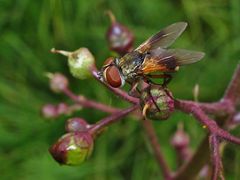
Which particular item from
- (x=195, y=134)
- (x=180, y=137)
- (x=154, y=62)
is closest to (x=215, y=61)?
(x=195, y=134)

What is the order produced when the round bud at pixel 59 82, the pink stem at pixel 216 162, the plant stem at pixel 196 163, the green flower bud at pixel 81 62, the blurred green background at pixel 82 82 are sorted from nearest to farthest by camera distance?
the pink stem at pixel 216 162, the green flower bud at pixel 81 62, the plant stem at pixel 196 163, the round bud at pixel 59 82, the blurred green background at pixel 82 82

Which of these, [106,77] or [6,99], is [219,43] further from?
[106,77]

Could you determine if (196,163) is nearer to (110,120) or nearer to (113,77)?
(110,120)

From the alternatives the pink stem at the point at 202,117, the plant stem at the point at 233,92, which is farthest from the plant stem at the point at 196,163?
the pink stem at the point at 202,117

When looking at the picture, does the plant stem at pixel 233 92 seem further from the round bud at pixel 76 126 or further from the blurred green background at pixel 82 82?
the blurred green background at pixel 82 82

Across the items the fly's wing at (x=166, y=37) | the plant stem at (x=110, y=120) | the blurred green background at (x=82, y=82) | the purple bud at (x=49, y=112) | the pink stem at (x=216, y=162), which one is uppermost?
the blurred green background at (x=82, y=82)

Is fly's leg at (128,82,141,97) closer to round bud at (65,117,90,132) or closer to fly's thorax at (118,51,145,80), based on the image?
fly's thorax at (118,51,145,80)

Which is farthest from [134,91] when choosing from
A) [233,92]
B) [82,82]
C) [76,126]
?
[82,82]
